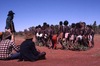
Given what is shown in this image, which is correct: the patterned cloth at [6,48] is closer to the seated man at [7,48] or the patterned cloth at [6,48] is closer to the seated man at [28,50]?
the seated man at [7,48]

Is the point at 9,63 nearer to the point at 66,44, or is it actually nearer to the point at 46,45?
the point at 66,44

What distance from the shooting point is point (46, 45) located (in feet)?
69.4

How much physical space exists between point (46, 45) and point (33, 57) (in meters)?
9.54

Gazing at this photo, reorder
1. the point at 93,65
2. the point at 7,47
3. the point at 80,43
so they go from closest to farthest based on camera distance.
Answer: the point at 93,65 < the point at 7,47 < the point at 80,43

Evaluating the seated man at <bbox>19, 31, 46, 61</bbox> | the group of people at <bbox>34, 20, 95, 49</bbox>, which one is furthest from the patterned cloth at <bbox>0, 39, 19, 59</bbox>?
the group of people at <bbox>34, 20, 95, 49</bbox>

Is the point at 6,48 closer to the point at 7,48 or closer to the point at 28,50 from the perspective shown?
the point at 7,48

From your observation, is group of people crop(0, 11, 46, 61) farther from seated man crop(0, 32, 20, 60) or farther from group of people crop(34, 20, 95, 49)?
group of people crop(34, 20, 95, 49)

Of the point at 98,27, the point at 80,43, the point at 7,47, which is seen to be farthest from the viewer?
the point at 98,27

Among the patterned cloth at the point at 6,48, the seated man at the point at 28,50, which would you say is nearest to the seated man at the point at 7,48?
the patterned cloth at the point at 6,48

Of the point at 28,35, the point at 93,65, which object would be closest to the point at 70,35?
the point at 28,35

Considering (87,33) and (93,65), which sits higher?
(87,33)

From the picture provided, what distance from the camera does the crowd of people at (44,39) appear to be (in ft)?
38.3

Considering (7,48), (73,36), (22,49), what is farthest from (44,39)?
(22,49)

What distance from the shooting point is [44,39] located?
21344 millimetres
